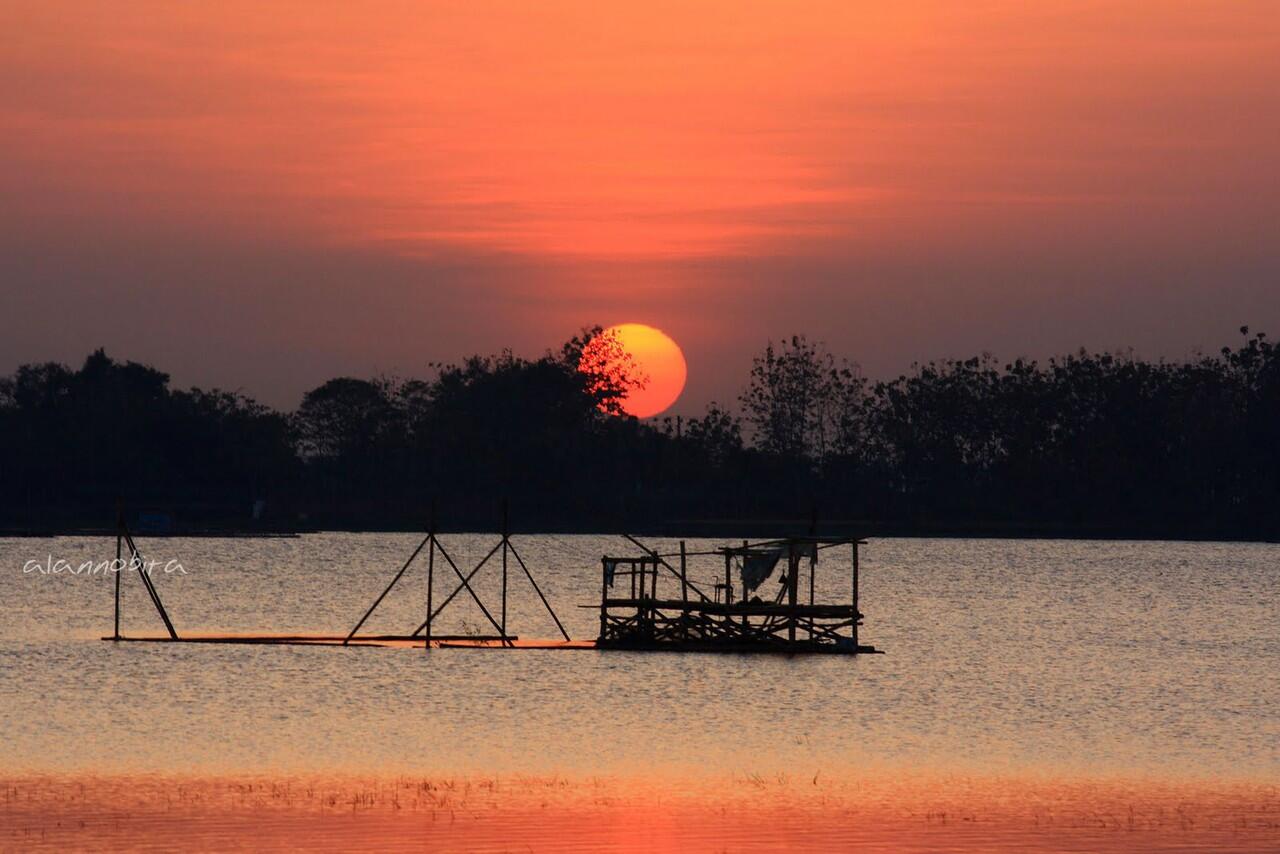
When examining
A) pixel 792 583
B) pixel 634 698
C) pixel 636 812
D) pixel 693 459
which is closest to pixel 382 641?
pixel 792 583

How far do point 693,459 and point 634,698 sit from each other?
145m

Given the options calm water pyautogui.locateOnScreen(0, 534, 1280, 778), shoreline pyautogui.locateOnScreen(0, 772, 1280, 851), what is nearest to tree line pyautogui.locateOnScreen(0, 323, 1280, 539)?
calm water pyautogui.locateOnScreen(0, 534, 1280, 778)

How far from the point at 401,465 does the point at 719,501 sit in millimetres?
34302

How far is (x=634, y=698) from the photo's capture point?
151 ft

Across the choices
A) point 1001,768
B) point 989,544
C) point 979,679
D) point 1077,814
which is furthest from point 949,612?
point 989,544

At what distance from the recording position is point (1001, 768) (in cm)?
3497

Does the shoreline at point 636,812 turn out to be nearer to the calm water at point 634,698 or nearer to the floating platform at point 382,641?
the calm water at point 634,698

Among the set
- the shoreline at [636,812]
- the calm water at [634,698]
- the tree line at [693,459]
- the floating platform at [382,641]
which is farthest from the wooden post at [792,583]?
the tree line at [693,459]

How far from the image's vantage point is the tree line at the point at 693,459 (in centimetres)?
16888

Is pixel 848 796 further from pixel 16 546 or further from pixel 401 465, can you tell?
pixel 401 465

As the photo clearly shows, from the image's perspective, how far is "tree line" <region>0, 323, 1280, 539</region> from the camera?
16888 centimetres

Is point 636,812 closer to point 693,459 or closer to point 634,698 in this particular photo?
point 634,698

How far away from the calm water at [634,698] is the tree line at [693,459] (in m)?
78.8

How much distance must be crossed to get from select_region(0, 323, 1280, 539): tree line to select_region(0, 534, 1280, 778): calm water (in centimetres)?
7876
